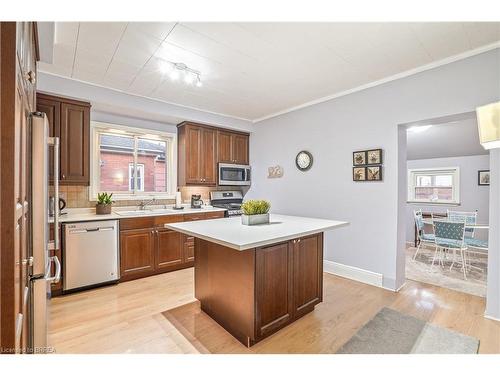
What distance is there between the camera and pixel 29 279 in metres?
1.23

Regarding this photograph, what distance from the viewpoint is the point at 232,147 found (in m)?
4.62

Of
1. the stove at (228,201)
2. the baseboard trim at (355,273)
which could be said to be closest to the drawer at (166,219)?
the stove at (228,201)

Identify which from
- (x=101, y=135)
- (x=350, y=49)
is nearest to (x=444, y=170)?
(x=350, y=49)

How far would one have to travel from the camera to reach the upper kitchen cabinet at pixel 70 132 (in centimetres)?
284

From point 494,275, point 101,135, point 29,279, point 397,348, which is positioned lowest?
point 397,348

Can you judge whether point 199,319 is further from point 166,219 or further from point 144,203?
point 144,203

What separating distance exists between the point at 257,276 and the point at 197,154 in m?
2.79

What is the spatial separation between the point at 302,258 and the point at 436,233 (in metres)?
2.82

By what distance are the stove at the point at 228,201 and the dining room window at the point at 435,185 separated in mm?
4417

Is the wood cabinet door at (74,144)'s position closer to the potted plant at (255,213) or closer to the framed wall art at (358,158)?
the potted plant at (255,213)

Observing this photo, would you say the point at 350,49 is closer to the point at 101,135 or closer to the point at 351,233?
the point at 351,233

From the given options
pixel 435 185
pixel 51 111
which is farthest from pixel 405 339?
pixel 435 185

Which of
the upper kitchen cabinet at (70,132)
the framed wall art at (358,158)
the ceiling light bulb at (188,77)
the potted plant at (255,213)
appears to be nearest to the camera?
the potted plant at (255,213)

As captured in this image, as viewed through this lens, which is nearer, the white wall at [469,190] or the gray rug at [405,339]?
the gray rug at [405,339]
